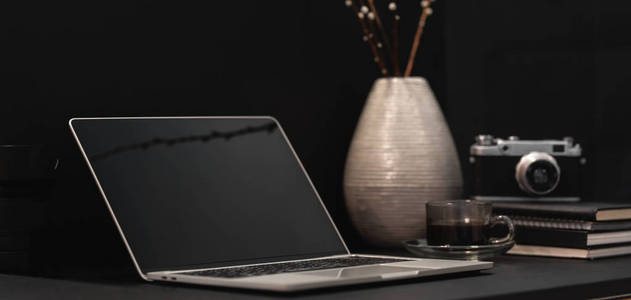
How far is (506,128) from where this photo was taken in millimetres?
1846

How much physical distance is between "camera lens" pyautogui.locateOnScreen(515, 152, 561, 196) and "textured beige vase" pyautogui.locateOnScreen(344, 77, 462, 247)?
0.34 feet

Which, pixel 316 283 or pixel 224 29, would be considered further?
pixel 224 29

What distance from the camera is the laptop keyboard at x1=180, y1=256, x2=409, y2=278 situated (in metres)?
1.11

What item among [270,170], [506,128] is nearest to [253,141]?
[270,170]

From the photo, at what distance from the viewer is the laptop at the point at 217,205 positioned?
3.80 ft

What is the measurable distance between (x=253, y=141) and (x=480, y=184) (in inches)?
16.4

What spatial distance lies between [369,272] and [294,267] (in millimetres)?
123

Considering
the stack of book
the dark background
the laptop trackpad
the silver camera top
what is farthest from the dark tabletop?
the silver camera top

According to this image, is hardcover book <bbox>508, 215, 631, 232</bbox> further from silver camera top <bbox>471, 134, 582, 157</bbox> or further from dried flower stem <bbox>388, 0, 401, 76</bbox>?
dried flower stem <bbox>388, 0, 401, 76</bbox>

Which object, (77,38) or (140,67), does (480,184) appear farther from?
(77,38)

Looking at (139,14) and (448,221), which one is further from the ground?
(139,14)

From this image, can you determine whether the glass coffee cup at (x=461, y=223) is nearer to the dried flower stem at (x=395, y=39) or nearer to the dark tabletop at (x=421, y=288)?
the dark tabletop at (x=421, y=288)

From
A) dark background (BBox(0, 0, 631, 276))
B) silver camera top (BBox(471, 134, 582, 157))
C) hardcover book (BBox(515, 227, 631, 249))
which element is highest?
dark background (BBox(0, 0, 631, 276))

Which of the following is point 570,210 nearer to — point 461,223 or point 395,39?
point 461,223
